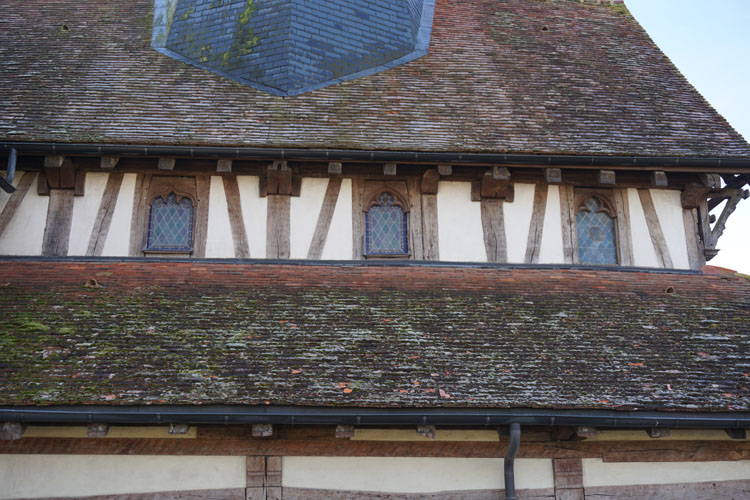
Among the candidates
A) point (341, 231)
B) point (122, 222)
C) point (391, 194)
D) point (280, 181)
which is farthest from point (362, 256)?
point (122, 222)

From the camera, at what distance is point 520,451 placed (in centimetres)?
671

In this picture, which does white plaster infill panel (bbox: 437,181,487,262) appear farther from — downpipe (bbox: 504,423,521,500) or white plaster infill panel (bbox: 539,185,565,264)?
downpipe (bbox: 504,423,521,500)

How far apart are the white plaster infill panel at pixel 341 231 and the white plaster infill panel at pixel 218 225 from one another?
0.93m

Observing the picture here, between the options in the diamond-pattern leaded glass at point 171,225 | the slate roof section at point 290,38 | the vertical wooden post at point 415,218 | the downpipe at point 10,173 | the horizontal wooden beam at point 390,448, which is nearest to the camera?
the horizontal wooden beam at point 390,448

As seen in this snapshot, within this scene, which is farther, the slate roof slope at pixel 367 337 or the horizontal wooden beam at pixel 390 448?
the horizontal wooden beam at pixel 390 448

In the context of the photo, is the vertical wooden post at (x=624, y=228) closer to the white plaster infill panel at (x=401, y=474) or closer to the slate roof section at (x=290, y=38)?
the white plaster infill panel at (x=401, y=474)

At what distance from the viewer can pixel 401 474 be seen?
6.57 metres

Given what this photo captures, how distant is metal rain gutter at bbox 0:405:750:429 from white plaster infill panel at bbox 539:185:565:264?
2.95m

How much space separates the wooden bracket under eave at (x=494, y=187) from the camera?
8891 millimetres

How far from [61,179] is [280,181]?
2.59 meters

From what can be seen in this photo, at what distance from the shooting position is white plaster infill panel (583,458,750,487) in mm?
6777

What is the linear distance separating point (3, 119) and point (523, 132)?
6452 millimetres

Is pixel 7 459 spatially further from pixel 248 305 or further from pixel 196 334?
pixel 248 305

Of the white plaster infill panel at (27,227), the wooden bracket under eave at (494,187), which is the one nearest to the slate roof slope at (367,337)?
the white plaster infill panel at (27,227)
